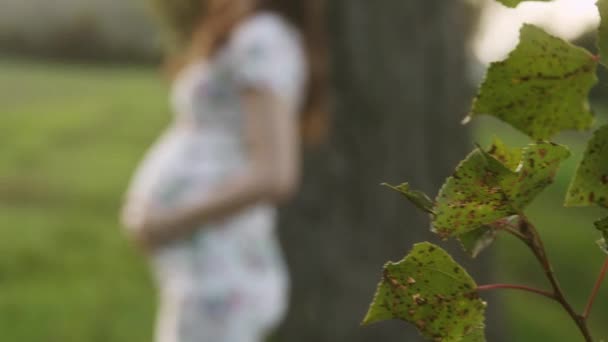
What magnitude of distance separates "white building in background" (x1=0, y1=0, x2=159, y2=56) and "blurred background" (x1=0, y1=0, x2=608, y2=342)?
1005 cm

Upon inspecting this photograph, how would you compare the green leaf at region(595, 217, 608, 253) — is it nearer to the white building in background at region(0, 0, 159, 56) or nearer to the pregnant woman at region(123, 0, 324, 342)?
the pregnant woman at region(123, 0, 324, 342)

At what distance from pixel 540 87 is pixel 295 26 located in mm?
2702

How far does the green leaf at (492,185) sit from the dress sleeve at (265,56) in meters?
2.42

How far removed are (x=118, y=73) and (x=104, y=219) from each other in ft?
37.2

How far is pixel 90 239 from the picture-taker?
25.5 ft

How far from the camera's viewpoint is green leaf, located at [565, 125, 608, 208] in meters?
0.47

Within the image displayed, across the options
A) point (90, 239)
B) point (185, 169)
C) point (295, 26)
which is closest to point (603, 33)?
point (185, 169)

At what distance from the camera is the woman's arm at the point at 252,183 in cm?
284

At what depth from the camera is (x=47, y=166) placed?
10328mm

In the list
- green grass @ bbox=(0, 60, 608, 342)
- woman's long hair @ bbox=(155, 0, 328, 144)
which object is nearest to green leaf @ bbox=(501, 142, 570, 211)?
woman's long hair @ bbox=(155, 0, 328, 144)

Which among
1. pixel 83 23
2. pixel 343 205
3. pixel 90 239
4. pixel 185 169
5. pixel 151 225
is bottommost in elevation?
pixel 90 239

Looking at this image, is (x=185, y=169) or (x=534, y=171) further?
(x=185, y=169)

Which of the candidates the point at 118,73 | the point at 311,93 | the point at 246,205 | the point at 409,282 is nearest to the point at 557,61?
the point at 409,282

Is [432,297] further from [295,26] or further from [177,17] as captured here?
[177,17]
